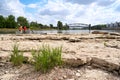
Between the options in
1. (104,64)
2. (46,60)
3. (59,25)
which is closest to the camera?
(46,60)

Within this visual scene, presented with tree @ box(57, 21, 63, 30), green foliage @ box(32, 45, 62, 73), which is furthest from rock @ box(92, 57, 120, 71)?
tree @ box(57, 21, 63, 30)

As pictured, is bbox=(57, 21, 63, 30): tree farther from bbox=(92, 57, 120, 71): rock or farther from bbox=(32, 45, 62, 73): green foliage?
bbox=(32, 45, 62, 73): green foliage

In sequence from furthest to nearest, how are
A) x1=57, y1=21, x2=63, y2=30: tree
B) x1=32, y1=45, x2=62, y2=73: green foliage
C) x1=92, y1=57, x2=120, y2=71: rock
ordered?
x1=57, y1=21, x2=63, y2=30: tree
x1=92, y1=57, x2=120, y2=71: rock
x1=32, y1=45, x2=62, y2=73: green foliage

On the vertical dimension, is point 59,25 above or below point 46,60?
above

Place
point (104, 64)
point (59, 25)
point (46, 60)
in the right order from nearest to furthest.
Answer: point (46, 60), point (104, 64), point (59, 25)

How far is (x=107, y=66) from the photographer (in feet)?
12.9

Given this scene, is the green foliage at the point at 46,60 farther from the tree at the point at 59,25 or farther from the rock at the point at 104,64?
the tree at the point at 59,25

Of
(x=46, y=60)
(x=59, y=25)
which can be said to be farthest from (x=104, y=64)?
(x=59, y=25)

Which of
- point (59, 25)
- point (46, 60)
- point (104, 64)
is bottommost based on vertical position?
point (104, 64)

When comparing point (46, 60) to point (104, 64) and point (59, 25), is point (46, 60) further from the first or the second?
point (59, 25)

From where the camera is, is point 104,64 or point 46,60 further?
point 104,64

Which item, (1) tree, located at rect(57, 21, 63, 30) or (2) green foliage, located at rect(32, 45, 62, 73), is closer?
(2) green foliage, located at rect(32, 45, 62, 73)

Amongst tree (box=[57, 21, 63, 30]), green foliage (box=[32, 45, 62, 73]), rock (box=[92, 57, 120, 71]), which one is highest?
tree (box=[57, 21, 63, 30])

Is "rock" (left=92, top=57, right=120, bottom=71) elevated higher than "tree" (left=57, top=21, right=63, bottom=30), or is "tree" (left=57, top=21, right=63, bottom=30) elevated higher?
"tree" (left=57, top=21, right=63, bottom=30)
